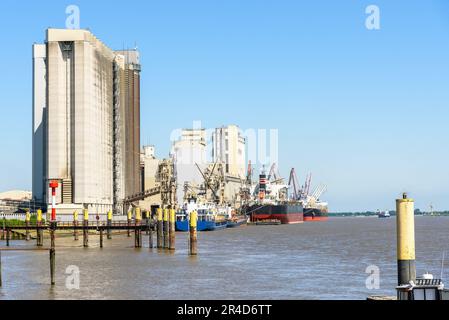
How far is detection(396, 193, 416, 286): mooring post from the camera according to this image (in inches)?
983

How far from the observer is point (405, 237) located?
25.2m

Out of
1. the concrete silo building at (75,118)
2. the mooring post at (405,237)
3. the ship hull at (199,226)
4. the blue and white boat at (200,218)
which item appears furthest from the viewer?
the ship hull at (199,226)

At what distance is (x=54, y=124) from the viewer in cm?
15812

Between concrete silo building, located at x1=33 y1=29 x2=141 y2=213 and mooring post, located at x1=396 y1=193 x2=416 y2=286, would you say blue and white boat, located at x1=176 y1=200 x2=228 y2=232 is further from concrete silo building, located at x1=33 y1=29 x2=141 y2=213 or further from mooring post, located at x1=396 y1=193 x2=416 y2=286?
mooring post, located at x1=396 y1=193 x2=416 y2=286

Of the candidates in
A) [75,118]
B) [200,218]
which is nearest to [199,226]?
[200,218]

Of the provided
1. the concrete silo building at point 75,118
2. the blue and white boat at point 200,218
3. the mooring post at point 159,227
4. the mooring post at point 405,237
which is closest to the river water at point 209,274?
the mooring post at point 159,227

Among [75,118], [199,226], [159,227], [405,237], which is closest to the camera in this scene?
[405,237]

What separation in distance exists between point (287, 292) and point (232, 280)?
25.0 feet

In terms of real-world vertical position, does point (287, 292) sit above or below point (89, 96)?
below

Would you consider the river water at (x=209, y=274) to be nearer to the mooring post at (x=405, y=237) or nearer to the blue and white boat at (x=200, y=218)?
the mooring post at (x=405, y=237)

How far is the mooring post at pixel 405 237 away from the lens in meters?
25.0

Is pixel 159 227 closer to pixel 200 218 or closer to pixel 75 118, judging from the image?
pixel 75 118
